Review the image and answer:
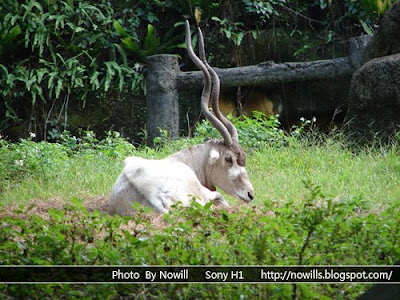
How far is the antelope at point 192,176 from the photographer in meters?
5.62

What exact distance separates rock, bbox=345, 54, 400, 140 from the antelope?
276 centimetres

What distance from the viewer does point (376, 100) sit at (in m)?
8.77

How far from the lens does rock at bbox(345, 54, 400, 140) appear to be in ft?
28.2

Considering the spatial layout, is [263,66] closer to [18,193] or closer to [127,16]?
[127,16]

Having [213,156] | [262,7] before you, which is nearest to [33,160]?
[213,156]

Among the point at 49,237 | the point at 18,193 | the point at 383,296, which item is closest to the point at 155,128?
the point at 18,193

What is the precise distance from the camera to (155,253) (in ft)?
11.4

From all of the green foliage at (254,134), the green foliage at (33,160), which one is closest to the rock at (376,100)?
the green foliage at (254,134)

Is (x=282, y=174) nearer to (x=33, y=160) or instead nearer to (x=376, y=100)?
(x=376, y=100)

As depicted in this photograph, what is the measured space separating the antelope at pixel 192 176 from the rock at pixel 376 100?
2.76 metres

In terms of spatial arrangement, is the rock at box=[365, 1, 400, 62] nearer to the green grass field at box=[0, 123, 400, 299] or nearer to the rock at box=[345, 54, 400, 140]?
the rock at box=[345, 54, 400, 140]

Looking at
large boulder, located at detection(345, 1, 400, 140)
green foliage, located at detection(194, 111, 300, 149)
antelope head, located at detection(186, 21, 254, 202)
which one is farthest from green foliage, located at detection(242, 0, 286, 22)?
antelope head, located at detection(186, 21, 254, 202)

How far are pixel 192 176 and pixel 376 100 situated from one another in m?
3.73

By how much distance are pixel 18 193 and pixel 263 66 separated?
4.94 meters
